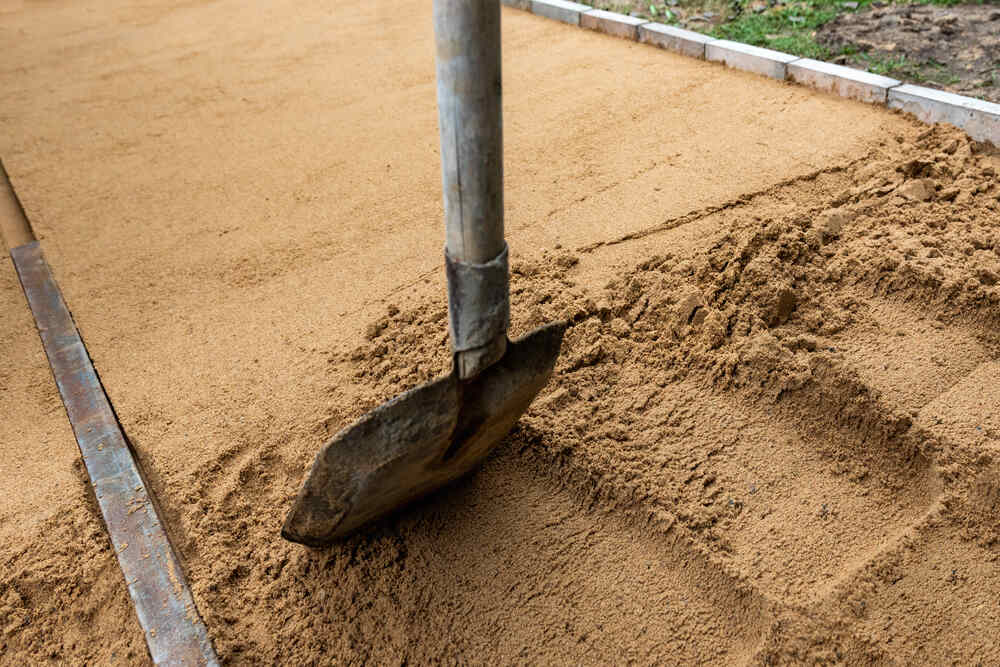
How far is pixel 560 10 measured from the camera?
6352 mm

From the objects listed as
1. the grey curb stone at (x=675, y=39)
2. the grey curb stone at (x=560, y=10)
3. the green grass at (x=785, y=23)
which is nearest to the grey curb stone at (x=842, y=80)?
the green grass at (x=785, y=23)

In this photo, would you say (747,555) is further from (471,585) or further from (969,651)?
(471,585)

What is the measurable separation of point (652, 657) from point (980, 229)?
2.43 m

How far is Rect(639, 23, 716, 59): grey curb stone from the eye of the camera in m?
5.30

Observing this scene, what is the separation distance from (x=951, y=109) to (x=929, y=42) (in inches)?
50.6

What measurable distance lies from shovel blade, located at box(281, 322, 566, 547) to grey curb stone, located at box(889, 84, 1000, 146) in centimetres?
313

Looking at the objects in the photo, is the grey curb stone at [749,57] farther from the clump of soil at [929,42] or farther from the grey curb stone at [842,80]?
the clump of soil at [929,42]

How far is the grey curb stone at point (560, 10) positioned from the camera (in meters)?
6.24

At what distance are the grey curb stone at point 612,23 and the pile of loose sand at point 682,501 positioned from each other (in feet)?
11.0

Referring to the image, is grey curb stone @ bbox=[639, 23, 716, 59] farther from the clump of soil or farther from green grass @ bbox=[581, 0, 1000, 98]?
the clump of soil

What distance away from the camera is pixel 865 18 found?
5.46 meters

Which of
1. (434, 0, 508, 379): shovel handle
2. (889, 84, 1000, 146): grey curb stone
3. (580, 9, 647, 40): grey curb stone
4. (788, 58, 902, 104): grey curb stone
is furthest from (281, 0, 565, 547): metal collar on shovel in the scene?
(580, 9, 647, 40): grey curb stone

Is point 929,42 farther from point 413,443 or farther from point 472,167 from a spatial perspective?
point 413,443

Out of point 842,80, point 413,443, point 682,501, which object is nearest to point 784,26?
point 842,80
